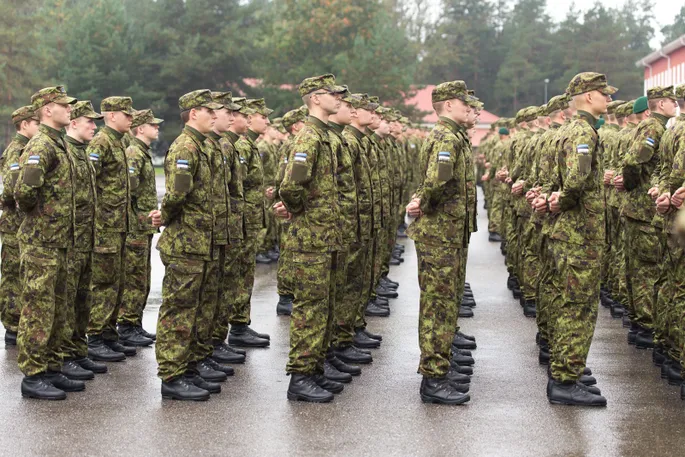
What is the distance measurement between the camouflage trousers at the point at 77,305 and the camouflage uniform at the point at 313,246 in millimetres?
1624

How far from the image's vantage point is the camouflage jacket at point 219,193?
777 centimetres

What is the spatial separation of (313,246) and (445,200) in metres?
0.99

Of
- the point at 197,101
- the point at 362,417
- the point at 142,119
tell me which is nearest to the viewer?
the point at 362,417

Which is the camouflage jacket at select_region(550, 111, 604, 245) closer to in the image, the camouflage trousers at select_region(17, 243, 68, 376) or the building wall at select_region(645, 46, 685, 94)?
the camouflage trousers at select_region(17, 243, 68, 376)

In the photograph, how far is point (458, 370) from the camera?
27.4 ft

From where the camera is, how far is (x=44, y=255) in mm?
7602

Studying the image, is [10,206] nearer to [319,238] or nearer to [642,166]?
[319,238]

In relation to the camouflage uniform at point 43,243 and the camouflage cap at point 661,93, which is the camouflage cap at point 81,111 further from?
the camouflage cap at point 661,93

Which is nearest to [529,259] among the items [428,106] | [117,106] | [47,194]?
[117,106]

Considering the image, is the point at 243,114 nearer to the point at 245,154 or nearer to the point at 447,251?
the point at 245,154

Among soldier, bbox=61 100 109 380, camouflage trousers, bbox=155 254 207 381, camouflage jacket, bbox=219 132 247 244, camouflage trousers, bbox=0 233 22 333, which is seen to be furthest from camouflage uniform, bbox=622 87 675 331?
camouflage trousers, bbox=0 233 22 333

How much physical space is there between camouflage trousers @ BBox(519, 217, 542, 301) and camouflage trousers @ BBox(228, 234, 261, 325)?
2.76 m

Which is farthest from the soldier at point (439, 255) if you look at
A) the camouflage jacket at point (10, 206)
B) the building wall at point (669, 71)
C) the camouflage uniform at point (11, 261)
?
the building wall at point (669, 71)

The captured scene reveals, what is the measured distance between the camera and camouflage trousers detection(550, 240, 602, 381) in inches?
291
